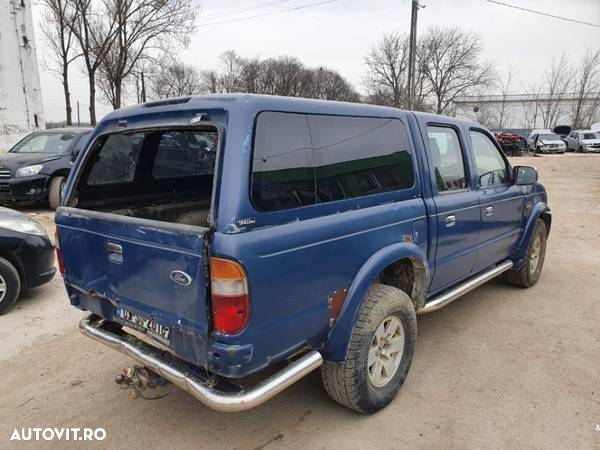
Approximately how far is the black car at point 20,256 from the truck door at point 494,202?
14.6 ft

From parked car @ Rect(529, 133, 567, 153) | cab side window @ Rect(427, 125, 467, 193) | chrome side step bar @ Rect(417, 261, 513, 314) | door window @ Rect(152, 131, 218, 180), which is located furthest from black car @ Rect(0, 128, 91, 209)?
parked car @ Rect(529, 133, 567, 153)

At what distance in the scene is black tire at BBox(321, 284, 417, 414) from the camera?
2646 mm

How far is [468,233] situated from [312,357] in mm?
2067

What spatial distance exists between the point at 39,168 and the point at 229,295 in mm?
8612

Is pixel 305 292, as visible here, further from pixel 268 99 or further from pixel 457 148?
pixel 457 148

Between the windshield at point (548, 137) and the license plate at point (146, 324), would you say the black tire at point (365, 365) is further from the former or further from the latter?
the windshield at point (548, 137)

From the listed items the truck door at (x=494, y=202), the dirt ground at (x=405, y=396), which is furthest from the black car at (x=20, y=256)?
the truck door at (x=494, y=202)

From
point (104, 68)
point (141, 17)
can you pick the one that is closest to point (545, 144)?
point (141, 17)

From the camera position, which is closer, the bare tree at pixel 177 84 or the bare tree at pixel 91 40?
the bare tree at pixel 91 40

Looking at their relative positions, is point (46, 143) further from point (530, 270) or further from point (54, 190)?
point (530, 270)

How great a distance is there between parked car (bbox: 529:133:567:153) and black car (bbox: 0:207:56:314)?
32207mm

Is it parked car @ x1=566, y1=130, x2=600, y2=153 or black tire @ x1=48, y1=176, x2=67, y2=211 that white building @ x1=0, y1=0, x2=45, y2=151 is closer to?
black tire @ x1=48, y1=176, x2=67, y2=211

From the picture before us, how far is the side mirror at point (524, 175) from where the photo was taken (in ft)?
14.5

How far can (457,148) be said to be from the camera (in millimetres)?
3881
